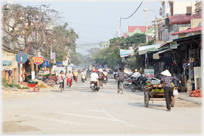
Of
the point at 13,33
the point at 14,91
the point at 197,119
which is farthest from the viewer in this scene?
the point at 13,33

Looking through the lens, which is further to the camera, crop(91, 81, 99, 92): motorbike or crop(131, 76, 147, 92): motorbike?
crop(131, 76, 147, 92): motorbike

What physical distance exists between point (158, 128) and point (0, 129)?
14.6 ft

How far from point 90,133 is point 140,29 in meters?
108

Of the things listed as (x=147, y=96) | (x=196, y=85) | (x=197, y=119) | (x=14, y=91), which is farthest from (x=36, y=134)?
(x=14, y=91)

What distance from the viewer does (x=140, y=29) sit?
4483 inches

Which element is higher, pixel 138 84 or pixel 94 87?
pixel 138 84

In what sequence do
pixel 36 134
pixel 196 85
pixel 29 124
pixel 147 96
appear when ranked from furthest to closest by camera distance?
pixel 196 85 → pixel 147 96 → pixel 29 124 → pixel 36 134

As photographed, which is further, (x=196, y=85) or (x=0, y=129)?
(x=196, y=85)

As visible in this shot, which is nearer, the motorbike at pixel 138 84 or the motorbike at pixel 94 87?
the motorbike at pixel 94 87

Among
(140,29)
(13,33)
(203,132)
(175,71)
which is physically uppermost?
(140,29)

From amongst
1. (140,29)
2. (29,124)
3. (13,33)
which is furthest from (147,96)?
(140,29)

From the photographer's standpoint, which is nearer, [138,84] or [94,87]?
[94,87]

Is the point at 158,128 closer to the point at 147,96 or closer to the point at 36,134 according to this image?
the point at 36,134

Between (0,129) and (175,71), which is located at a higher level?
(175,71)
